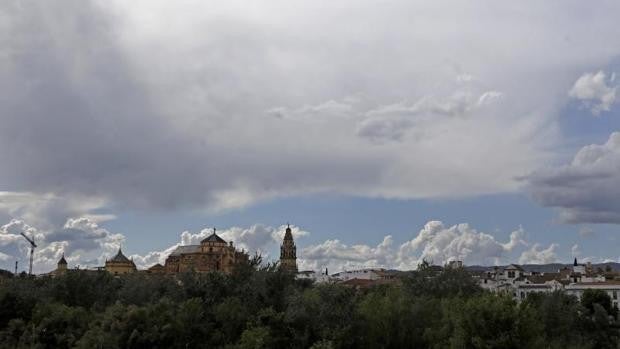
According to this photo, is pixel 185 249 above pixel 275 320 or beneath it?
above

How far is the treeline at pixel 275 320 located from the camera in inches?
1535

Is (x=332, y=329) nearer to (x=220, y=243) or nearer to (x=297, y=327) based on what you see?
(x=297, y=327)

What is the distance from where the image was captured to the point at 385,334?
149ft

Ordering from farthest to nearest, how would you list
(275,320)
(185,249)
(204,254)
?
(185,249) < (204,254) < (275,320)

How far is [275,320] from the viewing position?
41.8 meters

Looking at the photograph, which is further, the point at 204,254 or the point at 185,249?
the point at 185,249

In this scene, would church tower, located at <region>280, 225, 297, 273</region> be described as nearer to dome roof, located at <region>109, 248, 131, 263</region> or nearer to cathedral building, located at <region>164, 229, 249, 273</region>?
cathedral building, located at <region>164, 229, 249, 273</region>

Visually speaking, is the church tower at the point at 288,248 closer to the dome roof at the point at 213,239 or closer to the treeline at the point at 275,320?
the dome roof at the point at 213,239

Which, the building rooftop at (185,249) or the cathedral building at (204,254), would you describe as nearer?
the cathedral building at (204,254)

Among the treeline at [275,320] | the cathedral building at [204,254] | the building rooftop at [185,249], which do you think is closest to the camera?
the treeline at [275,320]

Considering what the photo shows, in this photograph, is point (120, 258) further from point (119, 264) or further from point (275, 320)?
point (275, 320)

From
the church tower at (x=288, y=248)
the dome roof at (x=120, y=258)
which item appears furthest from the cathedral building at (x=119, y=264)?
the church tower at (x=288, y=248)

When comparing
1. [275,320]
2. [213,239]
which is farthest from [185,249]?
[275,320]

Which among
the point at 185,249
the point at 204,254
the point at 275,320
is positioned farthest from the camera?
the point at 185,249
